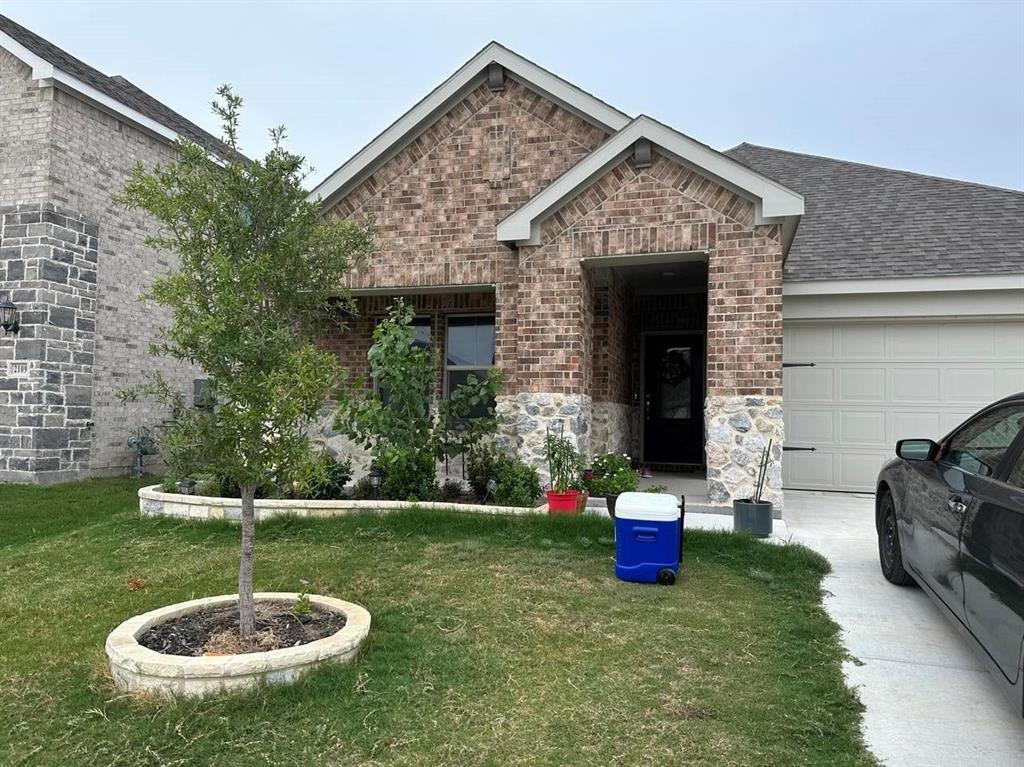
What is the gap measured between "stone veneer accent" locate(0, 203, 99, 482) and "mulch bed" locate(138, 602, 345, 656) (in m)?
8.76

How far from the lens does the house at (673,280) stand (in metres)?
7.69

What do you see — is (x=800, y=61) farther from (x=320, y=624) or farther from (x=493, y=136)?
(x=320, y=624)

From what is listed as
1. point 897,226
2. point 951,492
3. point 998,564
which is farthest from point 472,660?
point 897,226

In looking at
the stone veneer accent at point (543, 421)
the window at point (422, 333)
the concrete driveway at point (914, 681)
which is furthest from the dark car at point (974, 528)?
the window at point (422, 333)

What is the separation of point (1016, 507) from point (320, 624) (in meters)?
3.66

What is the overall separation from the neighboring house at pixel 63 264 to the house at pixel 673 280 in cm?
384

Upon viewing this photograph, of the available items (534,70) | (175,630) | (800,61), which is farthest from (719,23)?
(175,630)

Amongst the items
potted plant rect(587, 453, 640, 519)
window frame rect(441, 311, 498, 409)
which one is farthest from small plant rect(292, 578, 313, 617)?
window frame rect(441, 311, 498, 409)

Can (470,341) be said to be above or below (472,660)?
above

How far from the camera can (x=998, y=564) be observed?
2980 mm

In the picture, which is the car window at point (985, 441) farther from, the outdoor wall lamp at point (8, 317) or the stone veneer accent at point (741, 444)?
the outdoor wall lamp at point (8, 317)

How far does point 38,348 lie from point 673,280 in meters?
10.4

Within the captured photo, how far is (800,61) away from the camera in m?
21.8

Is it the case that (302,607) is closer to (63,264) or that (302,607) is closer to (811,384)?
(811,384)
